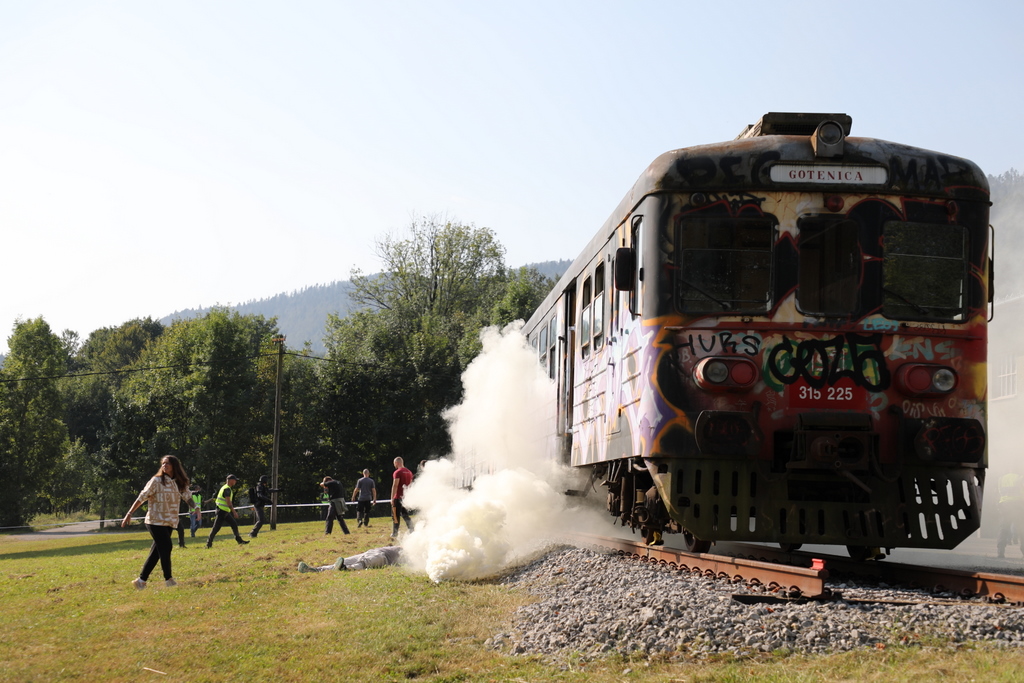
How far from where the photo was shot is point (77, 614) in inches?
381

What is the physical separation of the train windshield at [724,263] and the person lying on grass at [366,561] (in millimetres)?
6498

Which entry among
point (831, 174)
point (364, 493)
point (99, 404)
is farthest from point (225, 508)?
point (99, 404)

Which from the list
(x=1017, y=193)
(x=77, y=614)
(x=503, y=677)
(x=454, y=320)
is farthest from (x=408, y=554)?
(x=454, y=320)

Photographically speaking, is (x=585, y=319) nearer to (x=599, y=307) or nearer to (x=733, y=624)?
(x=599, y=307)

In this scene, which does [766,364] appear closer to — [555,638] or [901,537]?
[901,537]

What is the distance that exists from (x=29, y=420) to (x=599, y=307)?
1765 inches

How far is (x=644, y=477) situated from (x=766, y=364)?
80.4 inches

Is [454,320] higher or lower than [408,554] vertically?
higher

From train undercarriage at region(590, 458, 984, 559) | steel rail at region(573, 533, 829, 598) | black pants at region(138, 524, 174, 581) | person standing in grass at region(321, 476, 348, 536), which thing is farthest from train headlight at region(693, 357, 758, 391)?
person standing in grass at region(321, 476, 348, 536)

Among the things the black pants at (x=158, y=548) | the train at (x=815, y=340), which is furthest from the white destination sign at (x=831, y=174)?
the black pants at (x=158, y=548)

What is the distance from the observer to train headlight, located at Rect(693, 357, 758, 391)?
803cm

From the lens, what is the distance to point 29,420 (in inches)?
1896

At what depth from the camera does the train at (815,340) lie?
26.2 feet

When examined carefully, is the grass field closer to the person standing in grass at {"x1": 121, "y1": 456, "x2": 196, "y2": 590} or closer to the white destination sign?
the person standing in grass at {"x1": 121, "y1": 456, "x2": 196, "y2": 590}
